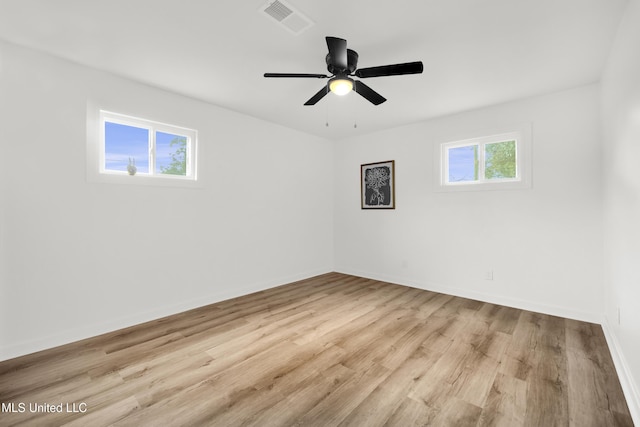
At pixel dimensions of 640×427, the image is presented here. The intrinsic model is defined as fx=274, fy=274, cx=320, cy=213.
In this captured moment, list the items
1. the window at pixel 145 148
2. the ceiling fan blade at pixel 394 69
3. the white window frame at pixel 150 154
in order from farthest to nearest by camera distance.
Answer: the window at pixel 145 148, the white window frame at pixel 150 154, the ceiling fan blade at pixel 394 69

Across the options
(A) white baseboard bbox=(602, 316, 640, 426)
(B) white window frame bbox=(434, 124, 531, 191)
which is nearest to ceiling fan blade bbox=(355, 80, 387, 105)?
(B) white window frame bbox=(434, 124, 531, 191)

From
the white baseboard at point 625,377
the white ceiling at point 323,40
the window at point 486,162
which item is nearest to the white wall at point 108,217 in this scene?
the white ceiling at point 323,40

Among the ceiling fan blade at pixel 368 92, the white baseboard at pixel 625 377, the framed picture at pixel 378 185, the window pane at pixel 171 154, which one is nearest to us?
the white baseboard at pixel 625 377

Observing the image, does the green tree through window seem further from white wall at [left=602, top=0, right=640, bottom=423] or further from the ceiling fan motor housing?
white wall at [left=602, top=0, right=640, bottom=423]

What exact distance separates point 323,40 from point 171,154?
7.51 feet

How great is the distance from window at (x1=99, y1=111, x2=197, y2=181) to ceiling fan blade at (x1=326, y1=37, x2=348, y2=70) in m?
2.26

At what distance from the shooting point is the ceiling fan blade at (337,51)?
1.88 metres

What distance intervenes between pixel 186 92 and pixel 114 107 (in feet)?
2.47

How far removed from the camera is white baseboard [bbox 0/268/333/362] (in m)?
2.31

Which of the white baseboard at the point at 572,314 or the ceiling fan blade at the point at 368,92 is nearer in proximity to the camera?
the white baseboard at the point at 572,314

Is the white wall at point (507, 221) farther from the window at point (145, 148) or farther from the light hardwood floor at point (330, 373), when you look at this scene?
the window at point (145, 148)

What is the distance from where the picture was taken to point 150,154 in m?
3.18

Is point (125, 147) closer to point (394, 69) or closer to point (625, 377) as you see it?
point (394, 69)

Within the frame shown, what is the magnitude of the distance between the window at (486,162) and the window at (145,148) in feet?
11.7
